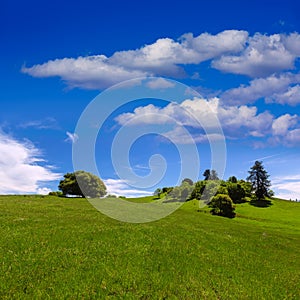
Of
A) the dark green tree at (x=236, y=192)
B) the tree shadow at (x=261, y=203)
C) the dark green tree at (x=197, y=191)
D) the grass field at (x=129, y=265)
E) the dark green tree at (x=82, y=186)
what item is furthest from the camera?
the dark green tree at (x=197, y=191)

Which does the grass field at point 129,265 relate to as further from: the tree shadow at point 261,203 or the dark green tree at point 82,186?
the tree shadow at point 261,203

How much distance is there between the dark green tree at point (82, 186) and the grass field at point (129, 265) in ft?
254

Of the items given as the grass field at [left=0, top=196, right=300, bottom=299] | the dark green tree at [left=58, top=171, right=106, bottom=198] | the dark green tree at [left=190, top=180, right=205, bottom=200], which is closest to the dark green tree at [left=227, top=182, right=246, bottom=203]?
the dark green tree at [left=190, top=180, right=205, bottom=200]

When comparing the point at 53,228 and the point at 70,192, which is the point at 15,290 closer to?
the point at 53,228

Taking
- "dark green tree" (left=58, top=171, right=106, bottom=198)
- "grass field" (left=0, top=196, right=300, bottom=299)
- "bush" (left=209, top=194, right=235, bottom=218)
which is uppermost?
"dark green tree" (left=58, top=171, right=106, bottom=198)

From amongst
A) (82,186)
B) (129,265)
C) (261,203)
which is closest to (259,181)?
(261,203)

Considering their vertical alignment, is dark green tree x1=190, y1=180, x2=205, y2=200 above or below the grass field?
above

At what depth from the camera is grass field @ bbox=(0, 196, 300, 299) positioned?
53.5ft

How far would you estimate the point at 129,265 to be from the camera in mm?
19688

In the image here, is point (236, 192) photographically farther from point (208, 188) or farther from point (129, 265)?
point (129, 265)

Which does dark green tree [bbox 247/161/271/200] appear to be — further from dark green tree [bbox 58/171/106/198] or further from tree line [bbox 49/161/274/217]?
dark green tree [bbox 58/171/106/198]

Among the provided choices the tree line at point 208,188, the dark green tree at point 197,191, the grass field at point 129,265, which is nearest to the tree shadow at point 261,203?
the tree line at point 208,188

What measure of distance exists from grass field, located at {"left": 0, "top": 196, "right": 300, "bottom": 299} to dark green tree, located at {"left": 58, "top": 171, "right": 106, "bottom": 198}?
77549 mm

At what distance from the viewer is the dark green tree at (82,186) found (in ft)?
357
